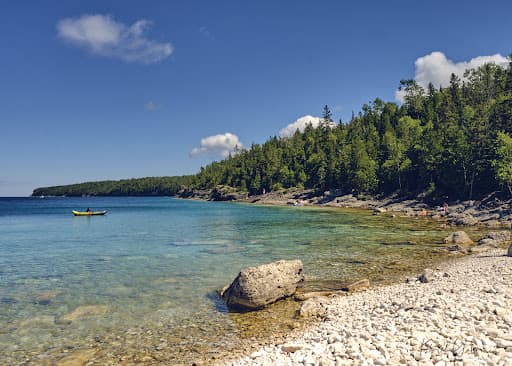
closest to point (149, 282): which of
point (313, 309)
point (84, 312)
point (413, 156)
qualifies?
point (84, 312)

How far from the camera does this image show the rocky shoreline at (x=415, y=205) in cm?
4763

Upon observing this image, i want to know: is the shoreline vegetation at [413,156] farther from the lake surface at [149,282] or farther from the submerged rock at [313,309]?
the submerged rock at [313,309]

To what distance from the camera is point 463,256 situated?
24.5 metres

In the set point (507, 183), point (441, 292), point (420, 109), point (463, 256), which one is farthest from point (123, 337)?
point (420, 109)

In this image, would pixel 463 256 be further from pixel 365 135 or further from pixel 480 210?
pixel 365 135

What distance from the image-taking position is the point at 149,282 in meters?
20.0

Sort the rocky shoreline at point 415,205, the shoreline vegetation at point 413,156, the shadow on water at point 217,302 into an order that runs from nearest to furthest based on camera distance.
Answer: the shadow on water at point 217,302 < the rocky shoreline at point 415,205 < the shoreline vegetation at point 413,156

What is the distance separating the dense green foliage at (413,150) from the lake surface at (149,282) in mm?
37892

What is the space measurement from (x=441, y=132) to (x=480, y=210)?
1311 inches

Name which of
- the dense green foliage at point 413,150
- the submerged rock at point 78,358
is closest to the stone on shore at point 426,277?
the submerged rock at point 78,358

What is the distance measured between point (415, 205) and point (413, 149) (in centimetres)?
2527

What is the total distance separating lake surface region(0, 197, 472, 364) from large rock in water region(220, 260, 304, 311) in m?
0.70

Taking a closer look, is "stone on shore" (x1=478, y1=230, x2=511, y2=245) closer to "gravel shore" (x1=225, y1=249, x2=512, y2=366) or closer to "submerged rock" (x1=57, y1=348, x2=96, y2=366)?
"gravel shore" (x1=225, y1=249, x2=512, y2=366)

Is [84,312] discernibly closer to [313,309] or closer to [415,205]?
[313,309]
